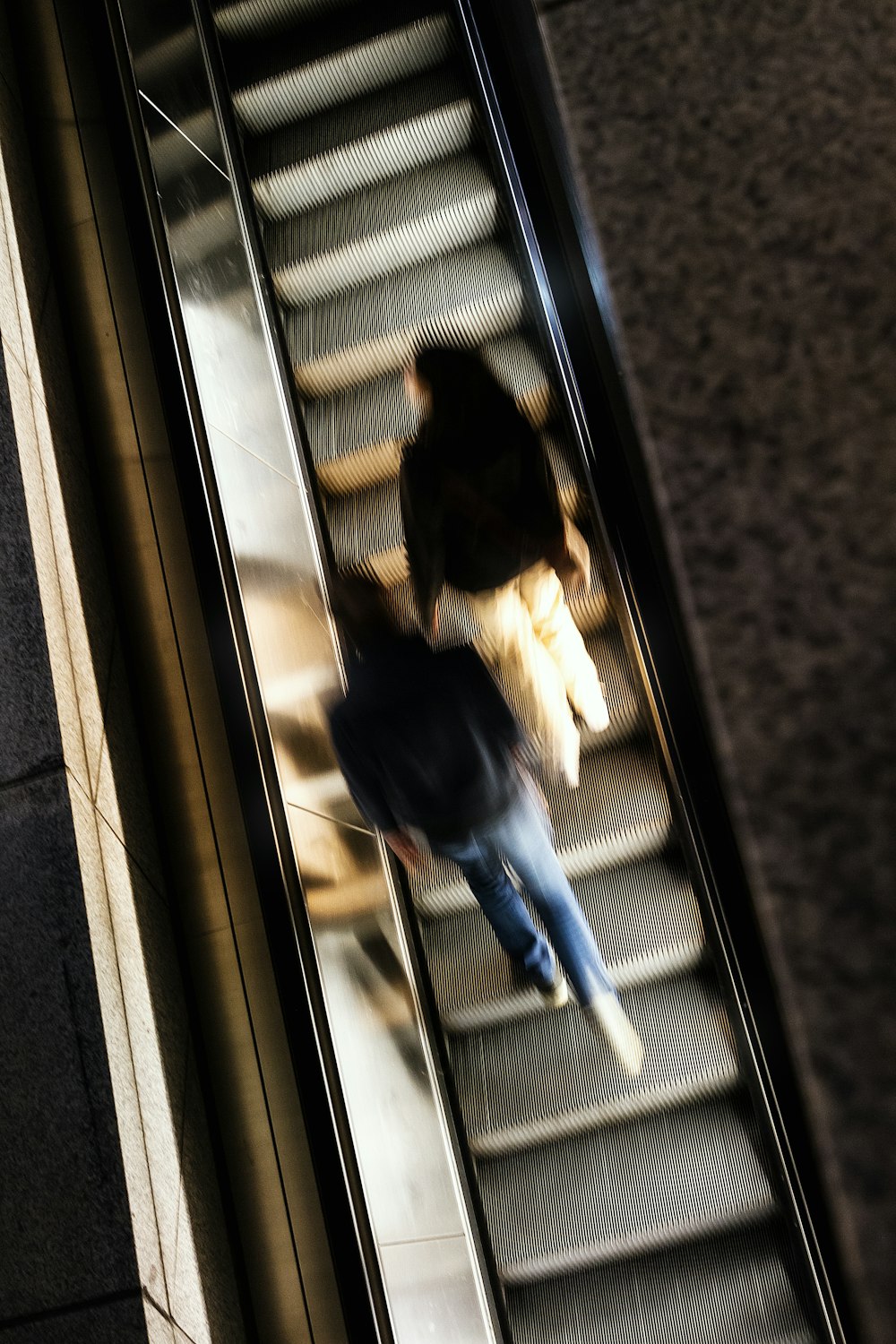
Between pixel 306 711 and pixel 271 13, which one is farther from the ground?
pixel 271 13

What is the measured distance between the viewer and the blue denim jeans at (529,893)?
9.12 ft

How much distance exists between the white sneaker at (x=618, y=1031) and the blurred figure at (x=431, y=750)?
452 millimetres

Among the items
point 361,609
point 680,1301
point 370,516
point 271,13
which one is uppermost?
point 271,13

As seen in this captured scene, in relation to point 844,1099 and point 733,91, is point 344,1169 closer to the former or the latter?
point 844,1099

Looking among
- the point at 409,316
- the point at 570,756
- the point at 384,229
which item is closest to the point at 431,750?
the point at 570,756

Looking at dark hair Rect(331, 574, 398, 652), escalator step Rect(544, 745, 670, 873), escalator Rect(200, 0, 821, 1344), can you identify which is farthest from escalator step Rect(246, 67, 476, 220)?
escalator step Rect(544, 745, 670, 873)

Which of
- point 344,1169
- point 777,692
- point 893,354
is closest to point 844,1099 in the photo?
point 777,692

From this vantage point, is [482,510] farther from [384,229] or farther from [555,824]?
[384,229]

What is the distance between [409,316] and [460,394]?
4.46 ft

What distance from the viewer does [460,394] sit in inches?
106

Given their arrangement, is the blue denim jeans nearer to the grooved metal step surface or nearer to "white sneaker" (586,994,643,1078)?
"white sneaker" (586,994,643,1078)

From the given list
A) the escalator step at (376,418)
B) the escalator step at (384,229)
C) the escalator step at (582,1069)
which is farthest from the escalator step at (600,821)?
the escalator step at (384,229)

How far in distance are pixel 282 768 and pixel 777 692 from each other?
233 centimetres

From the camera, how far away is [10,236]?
291cm
